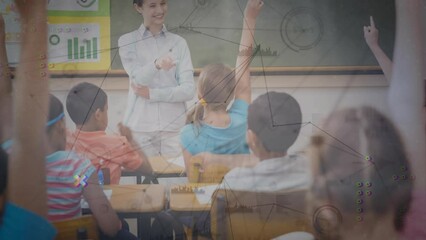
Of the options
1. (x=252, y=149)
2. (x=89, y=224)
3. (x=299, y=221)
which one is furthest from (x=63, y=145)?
(x=299, y=221)

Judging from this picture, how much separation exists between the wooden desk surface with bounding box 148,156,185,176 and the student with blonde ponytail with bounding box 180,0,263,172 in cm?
7

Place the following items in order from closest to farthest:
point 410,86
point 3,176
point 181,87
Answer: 1. point 3,176
2. point 181,87
3. point 410,86

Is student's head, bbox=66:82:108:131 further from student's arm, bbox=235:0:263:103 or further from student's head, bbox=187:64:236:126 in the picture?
student's arm, bbox=235:0:263:103

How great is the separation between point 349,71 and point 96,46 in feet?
5.18

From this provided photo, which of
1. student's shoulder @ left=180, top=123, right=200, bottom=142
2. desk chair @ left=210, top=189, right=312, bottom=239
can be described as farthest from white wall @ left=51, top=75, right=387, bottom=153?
desk chair @ left=210, top=189, right=312, bottom=239

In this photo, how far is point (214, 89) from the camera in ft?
10.5

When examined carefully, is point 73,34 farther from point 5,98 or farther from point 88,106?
point 5,98

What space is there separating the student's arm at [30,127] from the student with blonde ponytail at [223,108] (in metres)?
0.87

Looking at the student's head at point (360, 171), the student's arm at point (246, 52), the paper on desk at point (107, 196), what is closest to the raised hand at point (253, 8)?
the student's arm at point (246, 52)

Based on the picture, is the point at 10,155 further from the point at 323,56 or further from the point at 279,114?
the point at 323,56

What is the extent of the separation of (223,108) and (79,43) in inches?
38.0

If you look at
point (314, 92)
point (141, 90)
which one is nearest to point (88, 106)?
point (141, 90)

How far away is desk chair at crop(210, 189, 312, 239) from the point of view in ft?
10.4

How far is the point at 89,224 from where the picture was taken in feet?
10.3
